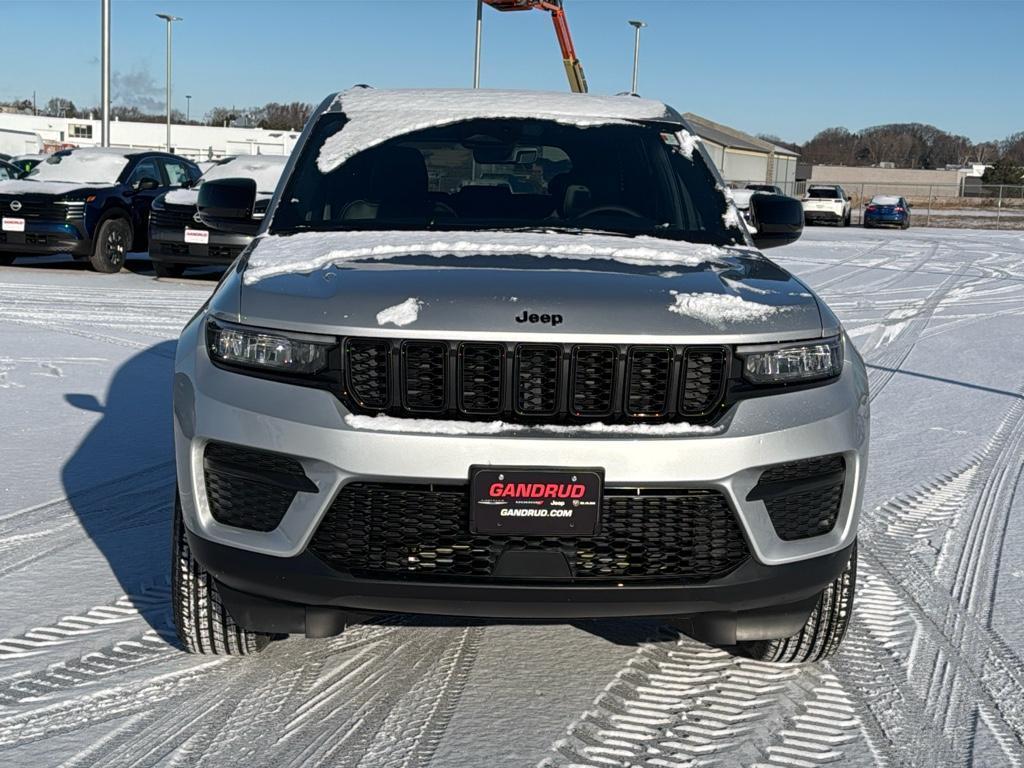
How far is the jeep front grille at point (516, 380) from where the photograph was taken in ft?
9.14

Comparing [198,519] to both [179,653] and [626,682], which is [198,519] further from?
[626,682]

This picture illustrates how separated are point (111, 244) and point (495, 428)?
42.5ft

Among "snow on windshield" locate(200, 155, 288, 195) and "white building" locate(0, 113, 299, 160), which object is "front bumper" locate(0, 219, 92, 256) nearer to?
"snow on windshield" locate(200, 155, 288, 195)

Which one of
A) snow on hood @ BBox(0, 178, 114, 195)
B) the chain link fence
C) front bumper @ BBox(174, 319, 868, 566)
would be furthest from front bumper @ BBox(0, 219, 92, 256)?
the chain link fence

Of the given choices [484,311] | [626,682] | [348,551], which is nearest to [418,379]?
[484,311]

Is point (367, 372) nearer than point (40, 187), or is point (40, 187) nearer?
point (367, 372)

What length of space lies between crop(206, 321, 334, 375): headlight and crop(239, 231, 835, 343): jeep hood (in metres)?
0.03

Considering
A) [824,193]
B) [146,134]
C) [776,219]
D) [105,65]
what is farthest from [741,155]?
[776,219]

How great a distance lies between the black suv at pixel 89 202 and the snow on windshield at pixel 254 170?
0.44 metres

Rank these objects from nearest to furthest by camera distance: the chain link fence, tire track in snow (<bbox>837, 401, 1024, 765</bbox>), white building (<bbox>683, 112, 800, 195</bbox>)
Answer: tire track in snow (<bbox>837, 401, 1024, 765</bbox>), the chain link fence, white building (<bbox>683, 112, 800, 195</bbox>)

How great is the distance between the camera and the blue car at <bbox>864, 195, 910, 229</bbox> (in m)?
36.9

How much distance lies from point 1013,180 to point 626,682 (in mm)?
87016

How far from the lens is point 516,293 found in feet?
9.52

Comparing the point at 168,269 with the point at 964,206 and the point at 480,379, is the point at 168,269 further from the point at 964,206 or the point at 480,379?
the point at 964,206
